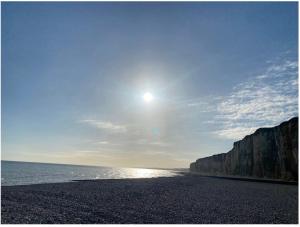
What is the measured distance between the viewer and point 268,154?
64.4m

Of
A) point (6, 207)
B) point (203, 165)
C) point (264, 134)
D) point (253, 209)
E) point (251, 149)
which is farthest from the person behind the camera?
point (203, 165)

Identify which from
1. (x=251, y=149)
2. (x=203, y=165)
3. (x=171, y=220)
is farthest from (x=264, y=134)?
(x=203, y=165)

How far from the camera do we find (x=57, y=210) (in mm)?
15086

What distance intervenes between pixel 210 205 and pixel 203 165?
122631 millimetres

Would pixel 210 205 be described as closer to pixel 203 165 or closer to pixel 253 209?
pixel 253 209

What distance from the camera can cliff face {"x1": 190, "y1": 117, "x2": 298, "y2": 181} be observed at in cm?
5316

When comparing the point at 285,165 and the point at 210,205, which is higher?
the point at 285,165

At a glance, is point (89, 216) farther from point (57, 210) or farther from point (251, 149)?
point (251, 149)

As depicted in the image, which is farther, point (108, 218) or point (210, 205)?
point (210, 205)

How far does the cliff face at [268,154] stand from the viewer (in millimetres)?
53156

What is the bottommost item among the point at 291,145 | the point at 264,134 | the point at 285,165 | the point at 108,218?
the point at 108,218

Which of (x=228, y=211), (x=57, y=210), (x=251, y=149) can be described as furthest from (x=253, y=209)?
(x=251, y=149)

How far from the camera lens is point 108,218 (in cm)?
1362

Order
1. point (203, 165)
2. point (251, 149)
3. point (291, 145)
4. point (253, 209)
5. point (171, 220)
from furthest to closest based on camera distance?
point (203, 165) → point (251, 149) → point (291, 145) → point (253, 209) → point (171, 220)
